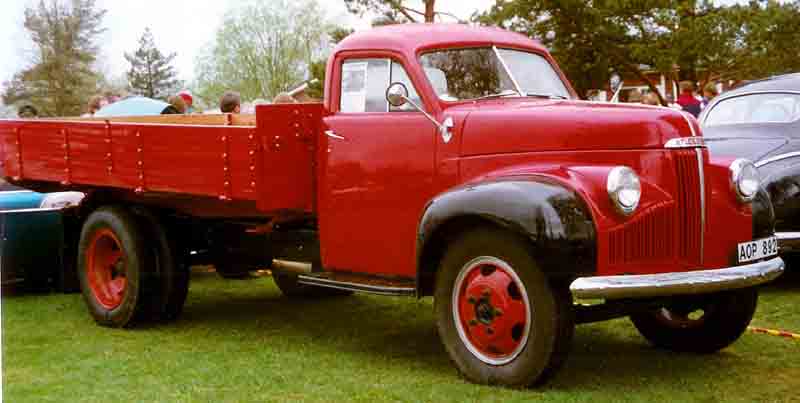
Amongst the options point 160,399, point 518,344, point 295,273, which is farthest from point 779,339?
point 160,399

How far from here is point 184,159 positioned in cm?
721

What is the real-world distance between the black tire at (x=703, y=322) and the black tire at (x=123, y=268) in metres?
3.49

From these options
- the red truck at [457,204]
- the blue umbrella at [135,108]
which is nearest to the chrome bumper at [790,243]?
the red truck at [457,204]

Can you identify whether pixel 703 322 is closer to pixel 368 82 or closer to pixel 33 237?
pixel 368 82

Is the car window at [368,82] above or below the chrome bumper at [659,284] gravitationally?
above

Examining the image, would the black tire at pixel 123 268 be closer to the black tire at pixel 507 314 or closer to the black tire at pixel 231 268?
the black tire at pixel 231 268

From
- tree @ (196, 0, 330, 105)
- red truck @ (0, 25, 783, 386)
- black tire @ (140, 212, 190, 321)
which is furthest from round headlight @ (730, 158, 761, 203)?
tree @ (196, 0, 330, 105)

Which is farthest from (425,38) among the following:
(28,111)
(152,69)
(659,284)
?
(152,69)

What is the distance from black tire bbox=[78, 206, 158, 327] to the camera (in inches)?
305

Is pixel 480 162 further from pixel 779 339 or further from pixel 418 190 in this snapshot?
pixel 779 339

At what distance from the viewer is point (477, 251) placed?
5590mm

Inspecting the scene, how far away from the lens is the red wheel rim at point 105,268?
811 cm

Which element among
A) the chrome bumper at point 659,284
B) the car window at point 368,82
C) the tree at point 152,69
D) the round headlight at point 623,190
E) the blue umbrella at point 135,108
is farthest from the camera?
the tree at point 152,69

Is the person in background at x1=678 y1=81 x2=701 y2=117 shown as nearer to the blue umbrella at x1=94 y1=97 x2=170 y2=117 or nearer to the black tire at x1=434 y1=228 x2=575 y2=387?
the blue umbrella at x1=94 y1=97 x2=170 y2=117
